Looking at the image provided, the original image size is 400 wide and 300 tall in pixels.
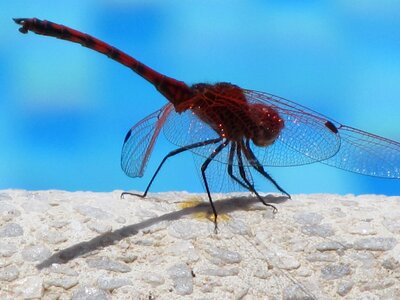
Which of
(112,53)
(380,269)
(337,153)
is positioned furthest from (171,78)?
(380,269)

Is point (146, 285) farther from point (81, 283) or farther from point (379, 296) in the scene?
point (379, 296)

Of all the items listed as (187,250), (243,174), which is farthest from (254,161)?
(187,250)

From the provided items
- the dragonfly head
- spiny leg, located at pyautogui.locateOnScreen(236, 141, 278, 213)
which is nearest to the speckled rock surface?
spiny leg, located at pyautogui.locateOnScreen(236, 141, 278, 213)

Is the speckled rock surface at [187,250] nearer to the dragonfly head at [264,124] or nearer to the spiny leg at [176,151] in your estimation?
the spiny leg at [176,151]

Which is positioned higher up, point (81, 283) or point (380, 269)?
point (380, 269)

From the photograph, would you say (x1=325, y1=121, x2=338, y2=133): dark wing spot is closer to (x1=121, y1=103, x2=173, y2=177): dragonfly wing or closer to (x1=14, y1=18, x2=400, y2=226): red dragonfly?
(x1=14, y1=18, x2=400, y2=226): red dragonfly

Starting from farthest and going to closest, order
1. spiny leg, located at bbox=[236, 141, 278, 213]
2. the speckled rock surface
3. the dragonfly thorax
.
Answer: spiny leg, located at bbox=[236, 141, 278, 213] → the dragonfly thorax → the speckled rock surface

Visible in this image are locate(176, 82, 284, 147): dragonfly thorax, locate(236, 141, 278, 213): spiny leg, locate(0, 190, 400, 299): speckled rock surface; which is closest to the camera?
locate(0, 190, 400, 299): speckled rock surface

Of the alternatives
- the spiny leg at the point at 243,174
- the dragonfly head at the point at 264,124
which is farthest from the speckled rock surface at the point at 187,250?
the dragonfly head at the point at 264,124
